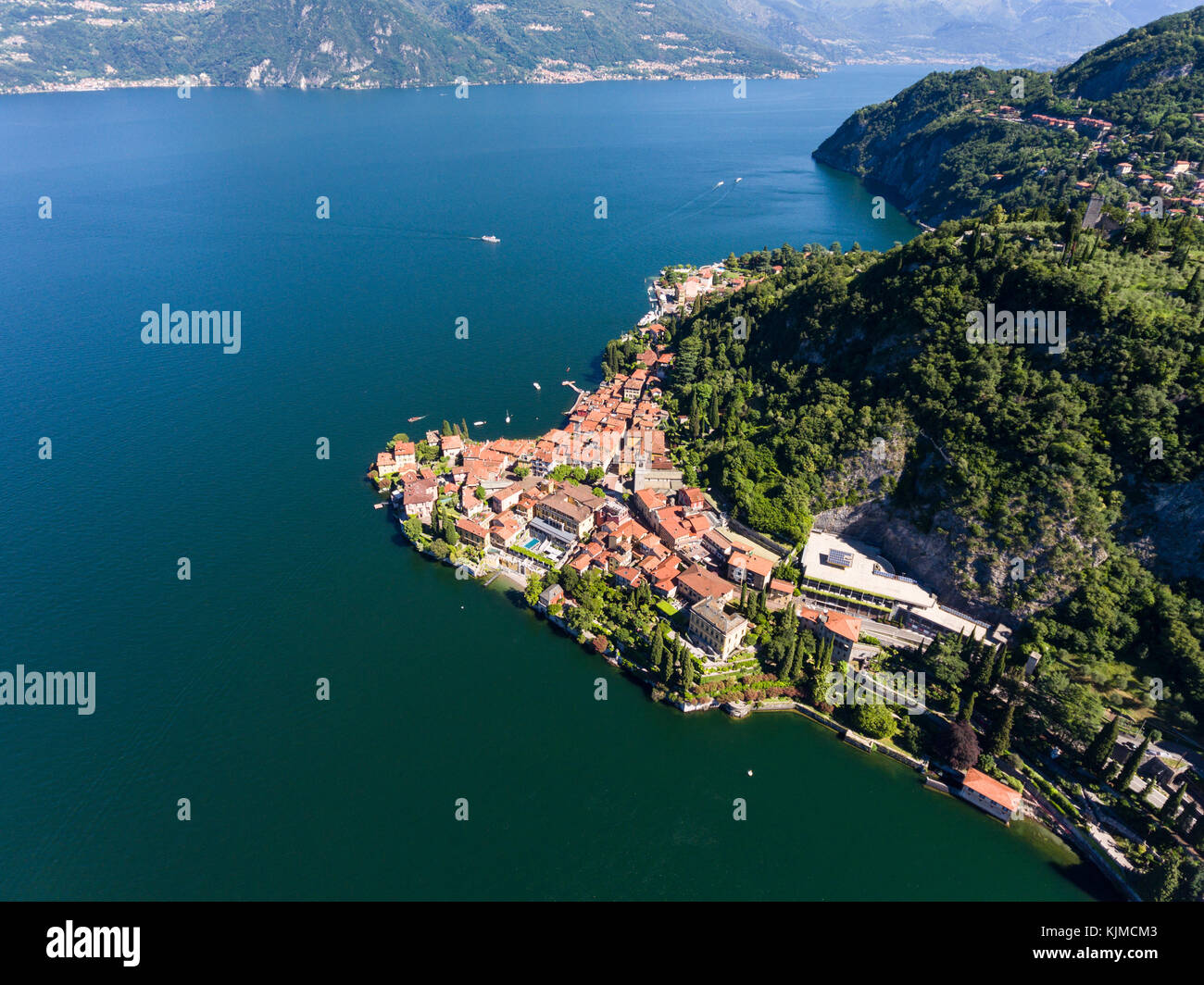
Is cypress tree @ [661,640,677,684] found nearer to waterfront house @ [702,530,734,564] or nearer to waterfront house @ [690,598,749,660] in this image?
waterfront house @ [690,598,749,660]

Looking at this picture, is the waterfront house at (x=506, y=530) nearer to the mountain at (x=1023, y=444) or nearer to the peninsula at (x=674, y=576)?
the peninsula at (x=674, y=576)

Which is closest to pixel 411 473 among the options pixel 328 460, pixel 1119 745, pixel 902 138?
pixel 328 460

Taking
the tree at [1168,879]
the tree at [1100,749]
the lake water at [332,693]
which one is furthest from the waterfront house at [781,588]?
the tree at [1168,879]

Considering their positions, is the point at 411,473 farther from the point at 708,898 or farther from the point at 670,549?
the point at 708,898

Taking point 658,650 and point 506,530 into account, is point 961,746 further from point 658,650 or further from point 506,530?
point 506,530

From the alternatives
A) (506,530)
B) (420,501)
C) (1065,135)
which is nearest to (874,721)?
(506,530)
